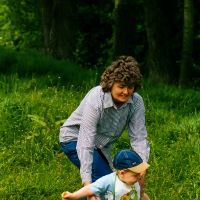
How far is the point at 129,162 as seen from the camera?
418 cm

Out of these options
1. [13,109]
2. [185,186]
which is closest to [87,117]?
[185,186]

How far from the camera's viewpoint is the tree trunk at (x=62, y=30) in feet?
42.4

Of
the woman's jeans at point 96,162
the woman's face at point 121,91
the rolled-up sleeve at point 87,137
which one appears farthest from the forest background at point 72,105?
the woman's face at point 121,91

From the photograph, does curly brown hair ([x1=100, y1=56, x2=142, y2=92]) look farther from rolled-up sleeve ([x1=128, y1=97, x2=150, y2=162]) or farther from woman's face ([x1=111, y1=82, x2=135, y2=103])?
rolled-up sleeve ([x1=128, y1=97, x2=150, y2=162])

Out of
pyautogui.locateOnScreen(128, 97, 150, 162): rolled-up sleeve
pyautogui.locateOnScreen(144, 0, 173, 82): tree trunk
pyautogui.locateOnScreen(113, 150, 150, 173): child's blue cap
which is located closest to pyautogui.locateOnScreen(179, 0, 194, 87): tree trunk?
pyautogui.locateOnScreen(144, 0, 173, 82): tree trunk

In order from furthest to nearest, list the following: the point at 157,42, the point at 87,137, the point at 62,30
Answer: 1. the point at 62,30
2. the point at 157,42
3. the point at 87,137

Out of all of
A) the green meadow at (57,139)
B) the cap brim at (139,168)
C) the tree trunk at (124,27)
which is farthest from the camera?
the tree trunk at (124,27)

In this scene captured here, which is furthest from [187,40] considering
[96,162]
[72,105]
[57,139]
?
[96,162]

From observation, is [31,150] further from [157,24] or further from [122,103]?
[157,24]

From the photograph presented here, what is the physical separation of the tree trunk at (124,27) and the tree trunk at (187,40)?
1484 millimetres

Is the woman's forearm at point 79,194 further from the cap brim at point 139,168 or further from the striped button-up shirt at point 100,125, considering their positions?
the cap brim at point 139,168

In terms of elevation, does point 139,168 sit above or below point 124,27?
above

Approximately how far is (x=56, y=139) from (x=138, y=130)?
102 inches

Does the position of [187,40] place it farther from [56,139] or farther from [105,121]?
[105,121]
